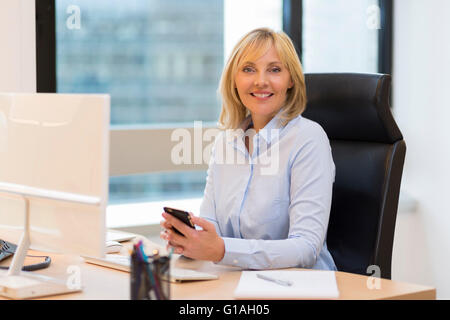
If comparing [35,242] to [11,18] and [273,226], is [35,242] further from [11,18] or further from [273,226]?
[11,18]

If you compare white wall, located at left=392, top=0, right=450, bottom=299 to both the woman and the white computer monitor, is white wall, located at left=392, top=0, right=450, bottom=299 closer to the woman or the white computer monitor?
the woman

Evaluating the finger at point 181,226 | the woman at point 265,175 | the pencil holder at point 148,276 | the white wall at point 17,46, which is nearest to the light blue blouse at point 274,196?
the woman at point 265,175

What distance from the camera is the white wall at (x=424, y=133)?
329cm

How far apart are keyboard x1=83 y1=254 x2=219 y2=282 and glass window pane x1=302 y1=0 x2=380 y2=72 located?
211cm

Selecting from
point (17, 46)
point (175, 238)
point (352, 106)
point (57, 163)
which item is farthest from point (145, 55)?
point (57, 163)

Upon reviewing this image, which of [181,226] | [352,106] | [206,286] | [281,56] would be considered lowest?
[206,286]

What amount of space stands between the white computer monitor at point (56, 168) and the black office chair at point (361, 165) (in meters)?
0.88

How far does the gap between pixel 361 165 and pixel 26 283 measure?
3.37 feet

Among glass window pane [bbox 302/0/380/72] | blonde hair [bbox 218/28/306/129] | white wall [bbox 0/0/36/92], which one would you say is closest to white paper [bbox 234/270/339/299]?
blonde hair [bbox 218/28/306/129]

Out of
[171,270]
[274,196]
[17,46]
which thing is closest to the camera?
[171,270]

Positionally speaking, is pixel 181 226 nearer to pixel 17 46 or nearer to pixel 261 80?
pixel 261 80

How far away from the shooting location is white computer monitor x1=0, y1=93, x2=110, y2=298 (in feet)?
4.18

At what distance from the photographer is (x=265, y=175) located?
187 centimetres
